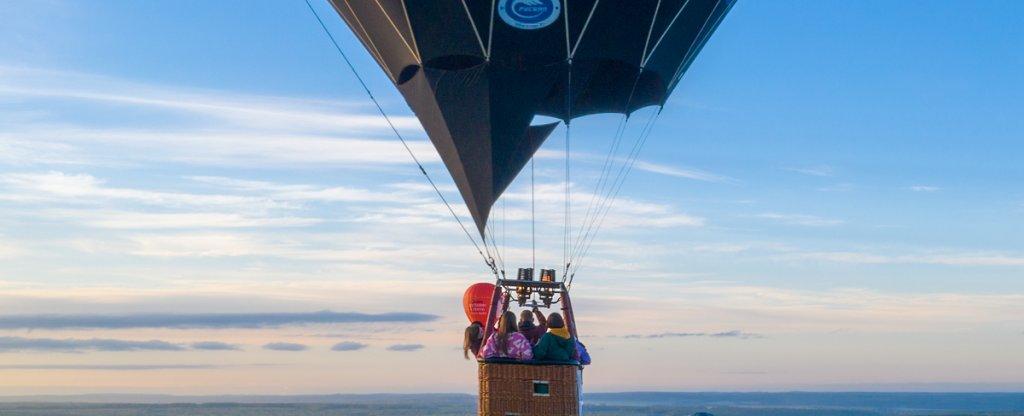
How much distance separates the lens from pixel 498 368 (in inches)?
677

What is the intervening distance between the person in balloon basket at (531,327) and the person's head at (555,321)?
1.22 feet

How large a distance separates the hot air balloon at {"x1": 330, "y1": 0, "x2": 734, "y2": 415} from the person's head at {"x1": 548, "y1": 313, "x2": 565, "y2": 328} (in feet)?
2.07

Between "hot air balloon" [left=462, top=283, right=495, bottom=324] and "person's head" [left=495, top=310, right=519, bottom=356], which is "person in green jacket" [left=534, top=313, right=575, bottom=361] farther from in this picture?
"hot air balloon" [left=462, top=283, right=495, bottom=324]

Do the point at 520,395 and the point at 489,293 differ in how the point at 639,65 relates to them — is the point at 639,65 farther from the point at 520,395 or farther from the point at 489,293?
the point at 520,395

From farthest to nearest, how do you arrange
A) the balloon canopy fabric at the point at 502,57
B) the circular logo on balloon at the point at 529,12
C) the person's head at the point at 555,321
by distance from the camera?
the balloon canopy fabric at the point at 502,57 → the circular logo on balloon at the point at 529,12 → the person's head at the point at 555,321

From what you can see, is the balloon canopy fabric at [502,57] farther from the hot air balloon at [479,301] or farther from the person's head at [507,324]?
the person's head at [507,324]

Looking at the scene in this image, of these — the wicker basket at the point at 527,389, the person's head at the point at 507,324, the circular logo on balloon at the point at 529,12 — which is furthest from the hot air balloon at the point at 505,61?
the wicker basket at the point at 527,389

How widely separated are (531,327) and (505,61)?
15.4ft

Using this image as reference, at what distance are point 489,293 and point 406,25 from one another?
4548 mm

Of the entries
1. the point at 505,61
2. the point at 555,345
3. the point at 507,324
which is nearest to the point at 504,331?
the point at 507,324

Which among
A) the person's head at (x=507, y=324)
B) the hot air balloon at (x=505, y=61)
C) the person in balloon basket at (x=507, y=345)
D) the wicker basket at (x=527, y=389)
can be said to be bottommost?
the wicker basket at (x=527, y=389)

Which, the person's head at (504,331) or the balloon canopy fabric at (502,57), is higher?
the balloon canopy fabric at (502,57)

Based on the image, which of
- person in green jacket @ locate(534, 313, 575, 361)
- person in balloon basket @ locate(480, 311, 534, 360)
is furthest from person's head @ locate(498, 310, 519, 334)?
person in green jacket @ locate(534, 313, 575, 361)

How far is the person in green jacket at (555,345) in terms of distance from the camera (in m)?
17.2
